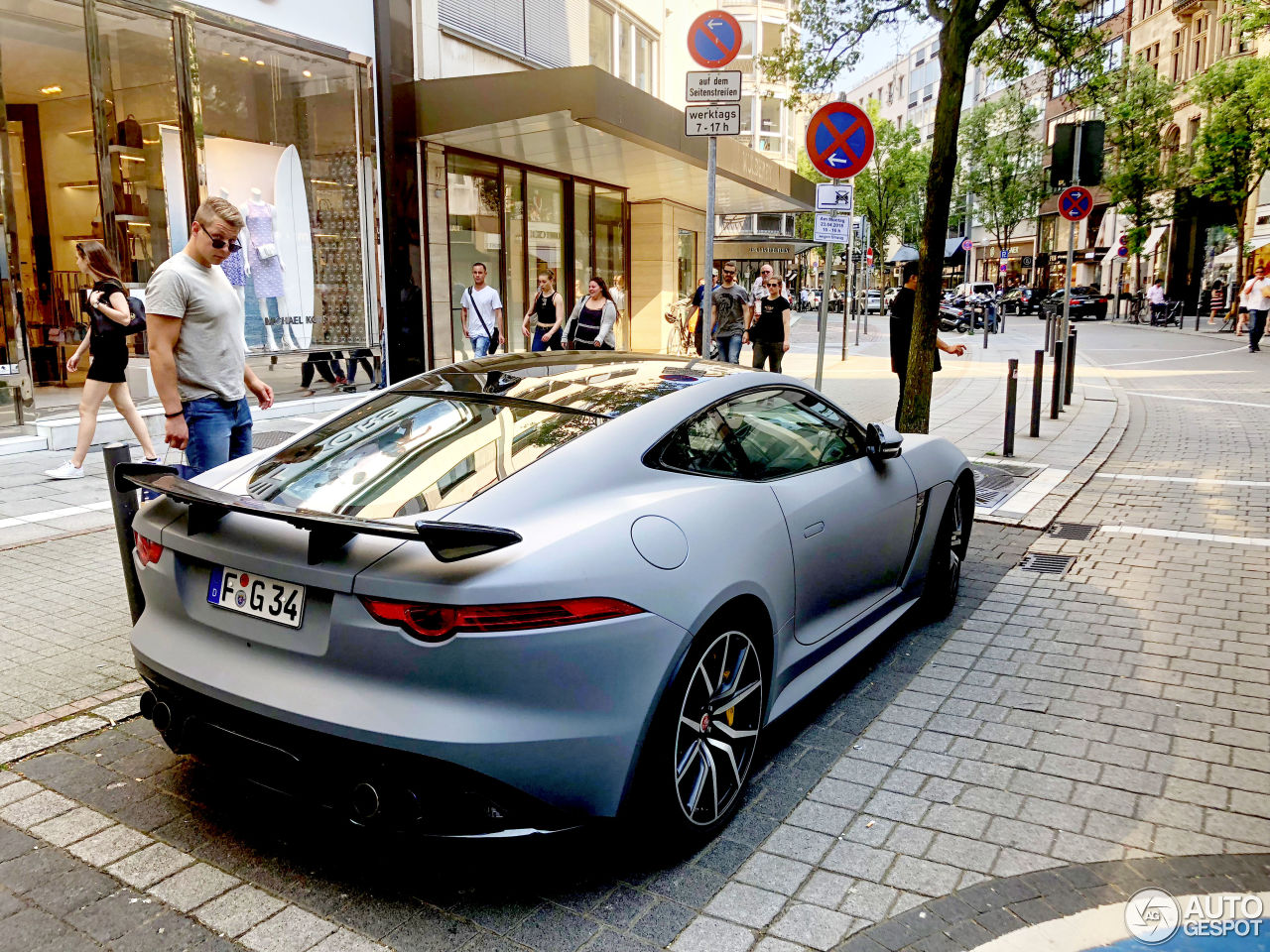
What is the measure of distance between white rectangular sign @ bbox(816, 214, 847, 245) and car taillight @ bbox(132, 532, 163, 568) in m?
8.11

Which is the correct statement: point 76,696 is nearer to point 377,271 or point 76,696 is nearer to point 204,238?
point 204,238

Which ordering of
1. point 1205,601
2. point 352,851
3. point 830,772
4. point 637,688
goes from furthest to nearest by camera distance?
1. point 1205,601
2. point 830,772
3. point 352,851
4. point 637,688

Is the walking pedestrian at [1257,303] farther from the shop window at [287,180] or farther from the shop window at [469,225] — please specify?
the shop window at [287,180]

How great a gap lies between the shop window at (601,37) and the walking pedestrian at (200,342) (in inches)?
604

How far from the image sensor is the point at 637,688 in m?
2.70

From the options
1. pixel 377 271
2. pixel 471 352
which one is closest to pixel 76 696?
pixel 377 271

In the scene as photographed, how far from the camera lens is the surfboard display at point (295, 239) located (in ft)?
40.8

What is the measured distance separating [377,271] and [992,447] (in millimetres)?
7973

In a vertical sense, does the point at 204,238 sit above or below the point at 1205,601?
above

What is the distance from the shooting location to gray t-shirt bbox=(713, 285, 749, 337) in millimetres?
13297

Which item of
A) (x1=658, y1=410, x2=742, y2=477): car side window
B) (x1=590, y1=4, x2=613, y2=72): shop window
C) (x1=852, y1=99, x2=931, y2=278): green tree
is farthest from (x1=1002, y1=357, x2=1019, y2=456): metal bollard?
(x1=852, y1=99, x2=931, y2=278): green tree

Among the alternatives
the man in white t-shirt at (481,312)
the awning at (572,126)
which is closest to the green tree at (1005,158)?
the awning at (572,126)

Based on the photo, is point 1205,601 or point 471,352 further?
point 471,352

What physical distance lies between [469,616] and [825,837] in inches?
56.2
